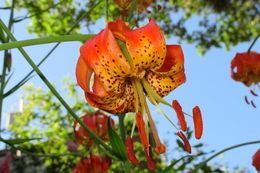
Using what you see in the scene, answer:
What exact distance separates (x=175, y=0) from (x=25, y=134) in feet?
7.23

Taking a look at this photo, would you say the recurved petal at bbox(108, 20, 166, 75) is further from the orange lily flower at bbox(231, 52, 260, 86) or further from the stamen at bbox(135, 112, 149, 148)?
the orange lily flower at bbox(231, 52, 260, 86)

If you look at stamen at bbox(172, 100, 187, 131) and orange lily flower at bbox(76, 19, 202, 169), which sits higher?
orange lily flower at bbox(76, 19, 202, 169)

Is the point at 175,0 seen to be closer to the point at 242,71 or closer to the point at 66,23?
the point at 66,23

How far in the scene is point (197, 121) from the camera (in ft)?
2.25

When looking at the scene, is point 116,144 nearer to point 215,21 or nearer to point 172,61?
point 172,61

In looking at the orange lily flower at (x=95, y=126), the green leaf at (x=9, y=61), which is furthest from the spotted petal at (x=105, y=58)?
the orange lily flower at (x=95, y=126)

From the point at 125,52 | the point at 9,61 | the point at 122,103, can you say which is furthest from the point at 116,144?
the point at 9,61

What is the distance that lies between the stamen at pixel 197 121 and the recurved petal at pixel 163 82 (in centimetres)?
20

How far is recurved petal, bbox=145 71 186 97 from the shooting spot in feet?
2.92

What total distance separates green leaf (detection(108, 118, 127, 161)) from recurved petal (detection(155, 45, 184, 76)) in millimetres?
135

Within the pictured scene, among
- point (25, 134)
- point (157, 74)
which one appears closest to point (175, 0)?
point (25, 134)

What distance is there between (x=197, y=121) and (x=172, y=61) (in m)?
0.15

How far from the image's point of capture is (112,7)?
4.57 m

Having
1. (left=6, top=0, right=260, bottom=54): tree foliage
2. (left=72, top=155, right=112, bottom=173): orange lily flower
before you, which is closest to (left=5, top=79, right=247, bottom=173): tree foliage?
(left=6, top=0, right=260, bottom=54): tree foliage
